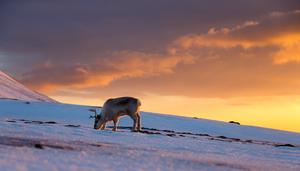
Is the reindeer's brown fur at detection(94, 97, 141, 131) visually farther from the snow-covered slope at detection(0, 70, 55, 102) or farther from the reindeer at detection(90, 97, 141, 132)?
the snow-covered slope at detection(0, 70, 55, 102)

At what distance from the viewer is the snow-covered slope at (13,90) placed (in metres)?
122

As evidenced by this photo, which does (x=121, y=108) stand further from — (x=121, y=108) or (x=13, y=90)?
(x=13, y=90)

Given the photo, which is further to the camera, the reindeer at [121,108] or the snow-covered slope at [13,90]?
the snow-covered slope at [13,90]

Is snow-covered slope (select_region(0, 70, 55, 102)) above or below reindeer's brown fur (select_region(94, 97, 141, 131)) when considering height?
above

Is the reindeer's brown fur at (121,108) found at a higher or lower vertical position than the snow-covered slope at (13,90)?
lower

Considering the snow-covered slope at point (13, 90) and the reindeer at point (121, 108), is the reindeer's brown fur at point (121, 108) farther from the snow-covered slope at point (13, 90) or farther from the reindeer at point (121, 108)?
the snow-covered slope at point (13, 90)

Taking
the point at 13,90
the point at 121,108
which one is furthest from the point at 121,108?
the point at 13,90

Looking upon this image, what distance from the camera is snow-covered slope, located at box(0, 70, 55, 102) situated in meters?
122

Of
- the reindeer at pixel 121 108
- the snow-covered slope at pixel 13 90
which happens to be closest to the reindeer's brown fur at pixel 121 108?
Result: the reindeer at pixel 121 108

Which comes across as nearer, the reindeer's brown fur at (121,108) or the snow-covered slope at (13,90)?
the reindeer's brown fur at (121,108)

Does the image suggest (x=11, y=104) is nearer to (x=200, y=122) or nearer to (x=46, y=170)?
(x=200, y=122)

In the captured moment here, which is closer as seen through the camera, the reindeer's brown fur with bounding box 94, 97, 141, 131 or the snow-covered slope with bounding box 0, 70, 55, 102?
the reindeer's brown fur with bounding box 94, 97, 141, 131

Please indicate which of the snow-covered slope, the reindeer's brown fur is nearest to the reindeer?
the reindeer's brown fur

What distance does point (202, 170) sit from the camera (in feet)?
54.3
